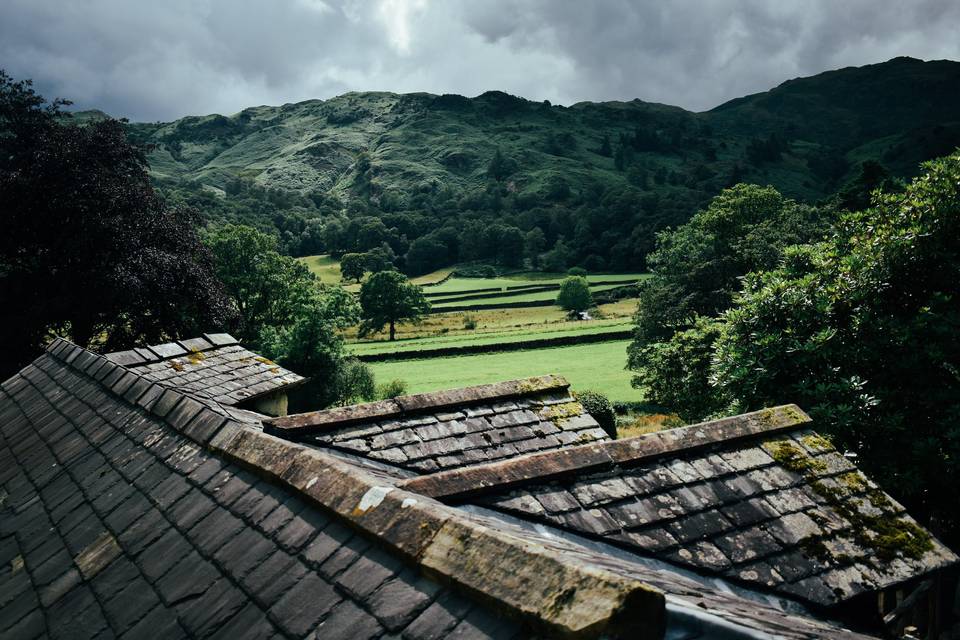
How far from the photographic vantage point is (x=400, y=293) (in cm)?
6303

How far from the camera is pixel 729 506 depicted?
15.2 feet

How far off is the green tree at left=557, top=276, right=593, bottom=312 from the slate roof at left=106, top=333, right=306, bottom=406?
191 ft

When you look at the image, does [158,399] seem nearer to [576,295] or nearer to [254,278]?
[254,278]

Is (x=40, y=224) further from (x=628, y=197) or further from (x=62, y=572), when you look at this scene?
(x=628, y=197)

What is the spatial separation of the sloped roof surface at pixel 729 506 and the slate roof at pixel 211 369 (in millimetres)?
6207

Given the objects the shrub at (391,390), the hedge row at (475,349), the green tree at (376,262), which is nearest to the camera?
the shrub at (391,390)

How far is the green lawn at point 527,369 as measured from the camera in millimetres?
37406

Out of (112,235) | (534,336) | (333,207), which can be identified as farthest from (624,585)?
(333,207)

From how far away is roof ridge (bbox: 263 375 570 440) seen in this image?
6492 millimetres

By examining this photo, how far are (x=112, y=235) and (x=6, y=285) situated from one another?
4.45m

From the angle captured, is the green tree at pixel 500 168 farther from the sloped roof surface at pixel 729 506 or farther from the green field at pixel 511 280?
the sloped roof surface at pixel 729 506

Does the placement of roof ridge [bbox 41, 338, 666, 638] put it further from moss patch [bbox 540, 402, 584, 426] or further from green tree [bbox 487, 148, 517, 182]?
green tree [bbox 487, 148, 517, 182]

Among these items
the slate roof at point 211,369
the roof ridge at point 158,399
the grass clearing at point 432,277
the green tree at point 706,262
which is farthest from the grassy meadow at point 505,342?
the roof ridge at point 158,399

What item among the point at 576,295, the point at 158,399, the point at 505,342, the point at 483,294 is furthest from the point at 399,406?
the point at 483,294
